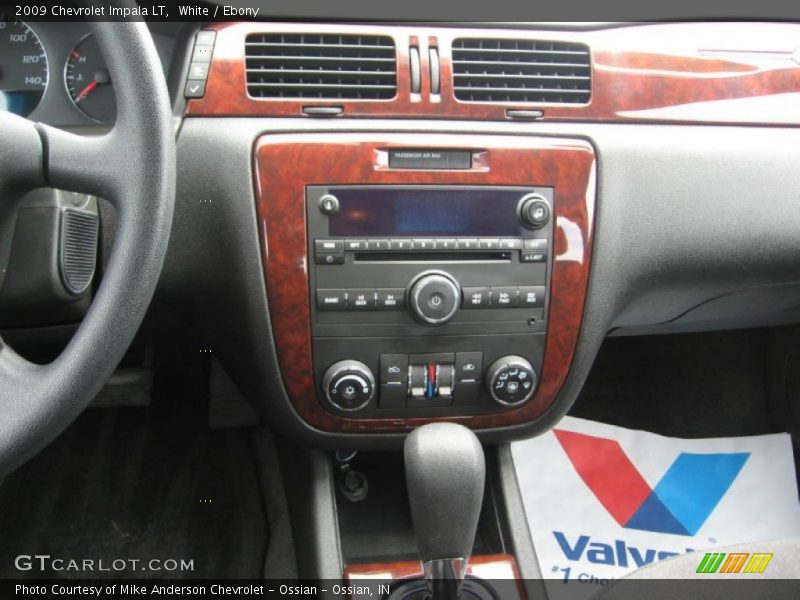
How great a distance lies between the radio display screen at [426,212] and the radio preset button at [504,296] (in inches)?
2.9

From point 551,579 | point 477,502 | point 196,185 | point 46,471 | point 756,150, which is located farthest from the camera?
point 46,471

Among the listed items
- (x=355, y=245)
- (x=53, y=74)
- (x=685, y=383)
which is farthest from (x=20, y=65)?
(x=685, y=383)

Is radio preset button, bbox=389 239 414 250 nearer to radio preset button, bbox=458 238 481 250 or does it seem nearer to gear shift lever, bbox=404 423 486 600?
radio preset button, bbox=458 238 481 250

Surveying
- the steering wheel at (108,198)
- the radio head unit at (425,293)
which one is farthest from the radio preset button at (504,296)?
the steering wheel at (108,198)

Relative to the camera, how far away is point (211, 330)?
1.17 metres

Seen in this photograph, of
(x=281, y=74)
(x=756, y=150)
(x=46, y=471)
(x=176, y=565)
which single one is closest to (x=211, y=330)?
(x=281, y=74)

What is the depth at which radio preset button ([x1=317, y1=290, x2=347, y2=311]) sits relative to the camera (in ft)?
3.43

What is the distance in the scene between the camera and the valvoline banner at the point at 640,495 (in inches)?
58.5

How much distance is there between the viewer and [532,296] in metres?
1.09

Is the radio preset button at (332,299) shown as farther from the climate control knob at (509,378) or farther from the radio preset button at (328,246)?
the climate control knob at (509,378)

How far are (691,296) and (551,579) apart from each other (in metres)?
0.56

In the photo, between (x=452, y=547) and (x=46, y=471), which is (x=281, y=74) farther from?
(x=46, y=471)

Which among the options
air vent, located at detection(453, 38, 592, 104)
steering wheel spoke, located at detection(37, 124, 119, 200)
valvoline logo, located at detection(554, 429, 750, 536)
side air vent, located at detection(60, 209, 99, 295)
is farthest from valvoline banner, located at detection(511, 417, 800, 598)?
steering wheel spoke, located at detection(37, 124, 119, 200)

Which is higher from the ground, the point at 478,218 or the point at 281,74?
the point at 281,74
